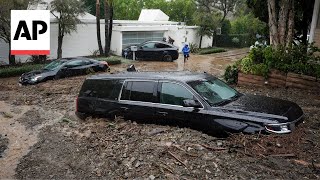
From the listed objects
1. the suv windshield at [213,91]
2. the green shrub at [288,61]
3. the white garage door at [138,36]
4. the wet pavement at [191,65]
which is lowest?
the wet pavement at [191,65]

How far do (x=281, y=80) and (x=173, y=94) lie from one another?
6868 millimetres

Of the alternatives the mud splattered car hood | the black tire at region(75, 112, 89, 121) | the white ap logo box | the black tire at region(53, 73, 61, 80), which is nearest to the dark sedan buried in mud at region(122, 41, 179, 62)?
the white ap logo box

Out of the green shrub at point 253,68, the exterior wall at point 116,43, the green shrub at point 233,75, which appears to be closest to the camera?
the green shrub at point 253,68

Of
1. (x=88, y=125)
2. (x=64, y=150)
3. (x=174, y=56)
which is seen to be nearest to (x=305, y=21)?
(x=174, y=56)

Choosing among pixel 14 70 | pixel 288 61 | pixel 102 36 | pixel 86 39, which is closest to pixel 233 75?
pixel 288 61

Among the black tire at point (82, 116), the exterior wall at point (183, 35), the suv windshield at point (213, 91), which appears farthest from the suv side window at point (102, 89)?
the exterior wall at point (183, 35)

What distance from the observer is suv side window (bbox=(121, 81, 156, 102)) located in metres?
7.57

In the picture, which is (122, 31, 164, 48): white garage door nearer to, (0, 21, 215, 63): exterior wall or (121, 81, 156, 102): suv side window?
(0, 21, 215, 63): exterior wall

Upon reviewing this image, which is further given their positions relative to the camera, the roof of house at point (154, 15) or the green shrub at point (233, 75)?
the roof of house at point (154, 15)

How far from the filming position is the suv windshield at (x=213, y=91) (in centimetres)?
712

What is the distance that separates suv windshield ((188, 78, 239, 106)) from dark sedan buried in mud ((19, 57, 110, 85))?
11657mm

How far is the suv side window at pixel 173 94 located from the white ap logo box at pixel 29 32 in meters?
11.2

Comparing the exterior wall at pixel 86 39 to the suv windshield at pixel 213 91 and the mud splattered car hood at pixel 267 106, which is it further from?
the mud splattered car hood at pixel 267 106

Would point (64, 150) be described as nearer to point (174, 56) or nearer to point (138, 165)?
point (138, 165)
